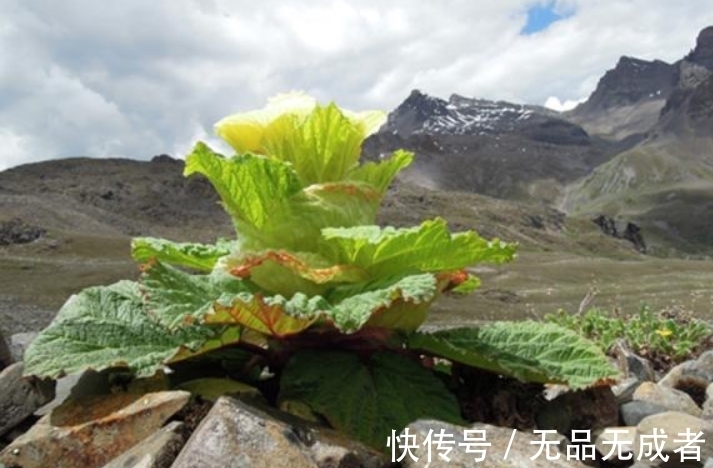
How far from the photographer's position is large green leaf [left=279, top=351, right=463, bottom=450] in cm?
367

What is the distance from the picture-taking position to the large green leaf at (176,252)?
4039 millimetres

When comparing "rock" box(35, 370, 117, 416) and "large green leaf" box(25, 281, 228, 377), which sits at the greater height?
"large green leaf" box(25, 281, 228, 377)

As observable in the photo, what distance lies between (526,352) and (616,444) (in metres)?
0.61

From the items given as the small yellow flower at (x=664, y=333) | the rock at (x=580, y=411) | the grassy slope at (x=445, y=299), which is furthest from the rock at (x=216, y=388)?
the grassy slope at (x=445, y=299)

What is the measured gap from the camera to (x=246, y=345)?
405 centimetres

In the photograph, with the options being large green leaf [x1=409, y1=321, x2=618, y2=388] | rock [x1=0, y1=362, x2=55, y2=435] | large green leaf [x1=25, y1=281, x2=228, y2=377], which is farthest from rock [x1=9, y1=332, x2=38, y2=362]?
large green leaf [x1=409, y1=321, x2=618, y2=388]

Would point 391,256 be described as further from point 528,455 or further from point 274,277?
point 528,455

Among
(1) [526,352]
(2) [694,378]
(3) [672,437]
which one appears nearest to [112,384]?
(1) [526,352]

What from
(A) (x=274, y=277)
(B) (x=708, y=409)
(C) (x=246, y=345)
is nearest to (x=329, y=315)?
(A) (x=274, y=277)

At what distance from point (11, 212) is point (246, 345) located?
102m

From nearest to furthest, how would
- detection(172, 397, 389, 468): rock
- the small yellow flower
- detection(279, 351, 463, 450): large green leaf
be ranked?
detection(172, 397, 389, 468): rock < detection(279, 351, 463, 450): large green leaf < the small yellow flower

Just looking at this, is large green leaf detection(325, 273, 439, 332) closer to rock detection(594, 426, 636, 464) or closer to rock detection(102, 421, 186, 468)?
rock detection(102, 421, 186, 468)

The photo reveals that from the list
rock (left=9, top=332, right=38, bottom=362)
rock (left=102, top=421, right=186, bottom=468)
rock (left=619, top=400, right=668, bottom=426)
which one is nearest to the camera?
rock (left=102, top=421, right=186, bottom=468)

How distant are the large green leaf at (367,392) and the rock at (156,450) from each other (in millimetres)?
525
